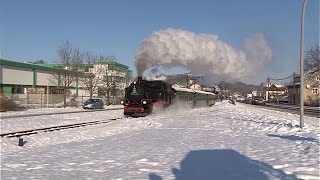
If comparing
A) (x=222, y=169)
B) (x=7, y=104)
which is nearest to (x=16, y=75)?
(x=7, y=104)

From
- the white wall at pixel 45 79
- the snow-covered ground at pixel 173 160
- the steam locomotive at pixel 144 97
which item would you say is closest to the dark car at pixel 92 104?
the steam locomotive at pixel 144 97

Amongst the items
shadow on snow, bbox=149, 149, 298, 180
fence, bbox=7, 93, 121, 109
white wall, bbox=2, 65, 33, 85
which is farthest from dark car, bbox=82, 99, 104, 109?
shadow on snow, bbox=149, 149, 298, 180

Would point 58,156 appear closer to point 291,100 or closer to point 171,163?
point 171,163

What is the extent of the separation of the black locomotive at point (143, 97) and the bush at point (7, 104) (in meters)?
13.8

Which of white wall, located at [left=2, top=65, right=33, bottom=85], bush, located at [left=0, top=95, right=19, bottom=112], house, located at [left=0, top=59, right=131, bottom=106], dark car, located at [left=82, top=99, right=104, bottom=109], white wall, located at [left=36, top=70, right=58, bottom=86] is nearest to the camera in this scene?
bush, located at [left=0, top=95, right=19, bottom=112]

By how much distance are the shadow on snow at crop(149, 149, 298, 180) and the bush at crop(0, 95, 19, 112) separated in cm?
3243

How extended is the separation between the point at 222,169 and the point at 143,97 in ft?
76.2

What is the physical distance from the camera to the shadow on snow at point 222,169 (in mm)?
8586

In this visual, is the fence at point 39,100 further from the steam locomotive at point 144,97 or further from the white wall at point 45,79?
the steam locomotive at point 144,97

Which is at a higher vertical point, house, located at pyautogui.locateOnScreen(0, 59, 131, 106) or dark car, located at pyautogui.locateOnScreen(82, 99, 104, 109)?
house, located at pyautogui.locateOnScreen(0, 59, 131, 106)

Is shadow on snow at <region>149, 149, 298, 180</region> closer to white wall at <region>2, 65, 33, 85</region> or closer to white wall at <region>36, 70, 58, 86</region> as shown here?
white wall at <region>2, 65, 33, 85</region>

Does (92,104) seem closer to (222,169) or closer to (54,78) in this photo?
Result: (54,78)

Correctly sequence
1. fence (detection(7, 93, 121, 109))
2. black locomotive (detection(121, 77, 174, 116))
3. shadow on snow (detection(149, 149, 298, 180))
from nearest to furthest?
shadow on snow (detection(149, 149, 298, 180)) < black locomotive (detection(121, 77, 174, 116)) < fence (detection(7, 93, 121, 109))

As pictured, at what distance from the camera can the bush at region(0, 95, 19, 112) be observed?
132 ft
